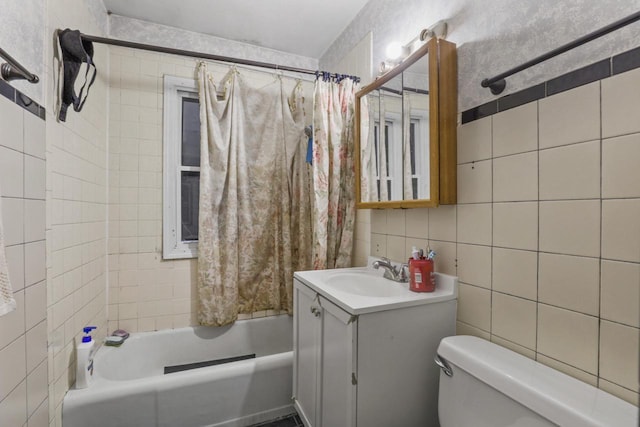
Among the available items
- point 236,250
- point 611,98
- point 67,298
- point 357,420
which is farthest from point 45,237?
point 611,98

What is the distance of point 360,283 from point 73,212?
1.48 meters

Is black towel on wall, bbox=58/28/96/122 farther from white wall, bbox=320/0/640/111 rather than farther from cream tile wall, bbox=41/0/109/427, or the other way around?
white wall, bbox=320/0/640/111

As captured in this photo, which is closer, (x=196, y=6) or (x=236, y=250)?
(x=196, y=6)

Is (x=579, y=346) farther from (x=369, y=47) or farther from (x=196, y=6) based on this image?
(x=196, y=6)

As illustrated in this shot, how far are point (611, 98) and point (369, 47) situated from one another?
4.44 ft

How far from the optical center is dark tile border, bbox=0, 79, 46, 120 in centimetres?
88

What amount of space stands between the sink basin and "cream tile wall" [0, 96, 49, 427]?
115 cm

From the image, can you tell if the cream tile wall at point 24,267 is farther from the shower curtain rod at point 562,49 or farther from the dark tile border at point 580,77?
the dark tile border at point 580,77

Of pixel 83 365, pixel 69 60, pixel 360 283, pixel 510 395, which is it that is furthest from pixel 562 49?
pixel 83 365

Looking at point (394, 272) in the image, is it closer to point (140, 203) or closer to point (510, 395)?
point (510, 395)

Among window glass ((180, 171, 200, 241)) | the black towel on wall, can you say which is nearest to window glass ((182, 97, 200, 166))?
window glass ((180, 171, 200, 241))

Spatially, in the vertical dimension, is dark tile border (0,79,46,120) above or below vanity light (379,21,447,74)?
below

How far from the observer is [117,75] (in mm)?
1892

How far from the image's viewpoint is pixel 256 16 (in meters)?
1.90
